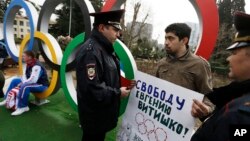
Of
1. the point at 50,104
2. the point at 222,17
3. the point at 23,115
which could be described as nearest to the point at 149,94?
the point at 23,115

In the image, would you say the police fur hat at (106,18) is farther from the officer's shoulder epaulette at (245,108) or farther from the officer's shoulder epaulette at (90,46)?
the officer's shoulder epaulette at (245,108)

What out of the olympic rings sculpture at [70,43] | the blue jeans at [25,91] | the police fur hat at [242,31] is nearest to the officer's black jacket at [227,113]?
the police fur hat at [242,31]

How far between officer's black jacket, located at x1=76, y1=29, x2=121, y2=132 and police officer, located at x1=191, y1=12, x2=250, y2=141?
118 cm

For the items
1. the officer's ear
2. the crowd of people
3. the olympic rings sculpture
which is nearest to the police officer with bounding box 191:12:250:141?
the crowd of people

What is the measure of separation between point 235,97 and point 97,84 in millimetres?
1334

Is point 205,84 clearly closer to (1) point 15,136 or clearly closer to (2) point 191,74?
(2) point 191,74

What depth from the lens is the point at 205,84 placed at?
2.51m

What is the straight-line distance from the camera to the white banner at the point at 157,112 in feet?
6.64

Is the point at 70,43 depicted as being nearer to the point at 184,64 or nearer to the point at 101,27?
the point at 101,27

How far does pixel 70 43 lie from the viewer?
4.48 metres

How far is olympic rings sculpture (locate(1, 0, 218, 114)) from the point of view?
3418 millimetres

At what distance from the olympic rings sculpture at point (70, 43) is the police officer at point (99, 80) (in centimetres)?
64

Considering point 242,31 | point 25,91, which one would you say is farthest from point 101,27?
point 25,91

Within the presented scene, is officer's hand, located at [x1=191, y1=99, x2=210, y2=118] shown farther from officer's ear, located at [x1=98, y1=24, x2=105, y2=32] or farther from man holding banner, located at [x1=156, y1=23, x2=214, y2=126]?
officer's ear, located at [x1=98, y1=24, x2=105, y2=32]
